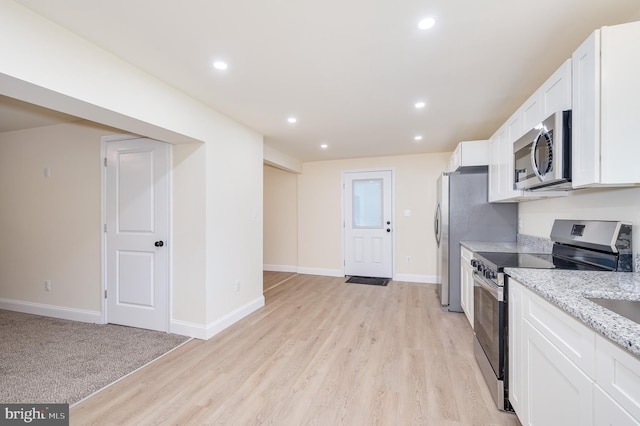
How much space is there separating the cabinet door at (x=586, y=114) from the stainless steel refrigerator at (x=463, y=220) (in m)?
2.06

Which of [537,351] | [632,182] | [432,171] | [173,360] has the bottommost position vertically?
[173,360]

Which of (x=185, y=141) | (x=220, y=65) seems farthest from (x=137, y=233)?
(x=220, y=65)

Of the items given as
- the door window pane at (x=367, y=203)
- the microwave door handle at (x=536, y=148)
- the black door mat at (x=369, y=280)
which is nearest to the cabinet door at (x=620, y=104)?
the microwave door handle at (x=536, y=148)

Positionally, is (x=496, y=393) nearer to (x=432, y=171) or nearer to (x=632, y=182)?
(x=632, y=182)

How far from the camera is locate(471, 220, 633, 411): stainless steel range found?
160 centimetres

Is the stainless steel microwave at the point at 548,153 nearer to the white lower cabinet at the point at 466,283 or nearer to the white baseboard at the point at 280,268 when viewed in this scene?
the white lower cabinet at the point at 466,283

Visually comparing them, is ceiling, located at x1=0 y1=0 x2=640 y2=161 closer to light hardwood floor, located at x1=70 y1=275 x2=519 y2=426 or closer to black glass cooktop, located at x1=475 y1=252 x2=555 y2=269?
black glass cooktop, located at x1=475 y1=252 x2=555 y2=269

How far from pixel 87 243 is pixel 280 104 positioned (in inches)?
109

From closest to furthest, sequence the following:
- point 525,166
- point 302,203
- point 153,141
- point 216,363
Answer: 1. point 525,166
2. point 216,363
3. point 153,141
4. point 302,203

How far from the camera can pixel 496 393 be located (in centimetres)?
185

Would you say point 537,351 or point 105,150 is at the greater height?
point 105,150

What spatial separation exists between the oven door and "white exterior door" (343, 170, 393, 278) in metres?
2.94

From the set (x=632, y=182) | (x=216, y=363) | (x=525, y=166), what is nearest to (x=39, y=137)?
(x=216, y=363)

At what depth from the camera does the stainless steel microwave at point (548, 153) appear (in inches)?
60.7
